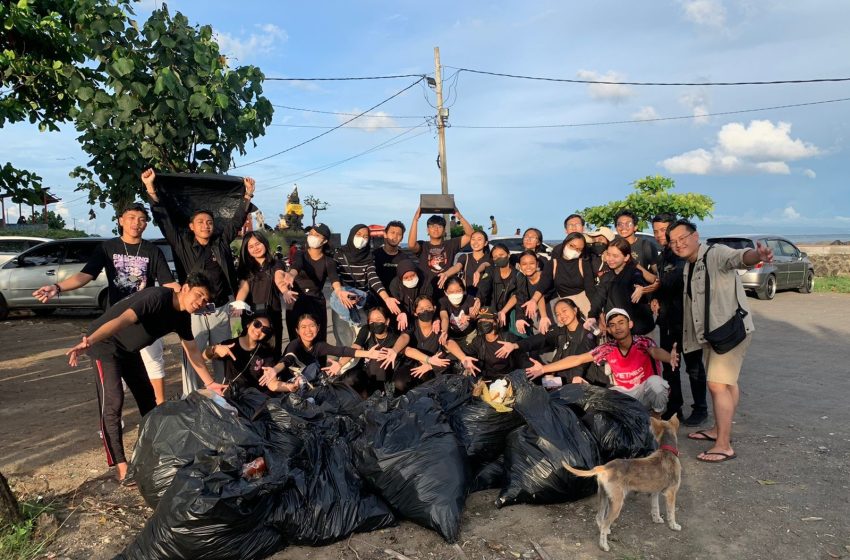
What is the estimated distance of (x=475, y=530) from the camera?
9.68ft

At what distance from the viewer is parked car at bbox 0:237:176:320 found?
10.0 meters

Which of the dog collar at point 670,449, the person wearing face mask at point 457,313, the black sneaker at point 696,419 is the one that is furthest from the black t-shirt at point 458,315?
the dog collar at point 670,449

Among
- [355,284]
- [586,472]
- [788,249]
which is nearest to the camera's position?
[586,472]

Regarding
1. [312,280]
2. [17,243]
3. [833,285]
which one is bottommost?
[833,285]

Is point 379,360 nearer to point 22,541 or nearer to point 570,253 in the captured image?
point 570,253

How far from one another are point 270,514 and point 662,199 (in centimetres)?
2308

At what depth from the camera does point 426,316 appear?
4844 millimetres

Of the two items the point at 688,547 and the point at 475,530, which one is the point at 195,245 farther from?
the point at 688,547

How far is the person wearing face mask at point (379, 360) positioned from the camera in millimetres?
4656

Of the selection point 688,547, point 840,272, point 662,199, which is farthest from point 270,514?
point 662,199

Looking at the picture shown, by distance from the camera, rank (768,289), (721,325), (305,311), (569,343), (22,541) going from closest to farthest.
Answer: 1. (22,541)
2. (721,325)
3. (569,343)
4. (305,311)
5. (768,289)

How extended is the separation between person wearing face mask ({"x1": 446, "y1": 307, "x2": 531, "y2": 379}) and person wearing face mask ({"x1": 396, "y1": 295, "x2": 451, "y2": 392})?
12 cm

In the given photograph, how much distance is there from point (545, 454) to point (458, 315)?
6.54 ft

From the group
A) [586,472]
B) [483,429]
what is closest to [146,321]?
[483,429]
